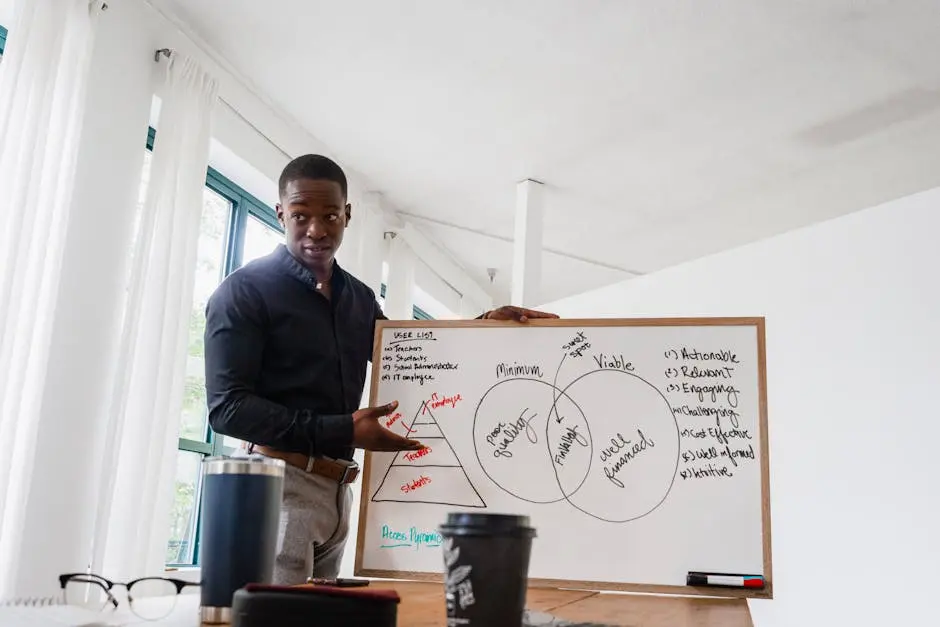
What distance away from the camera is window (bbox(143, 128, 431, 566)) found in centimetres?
403

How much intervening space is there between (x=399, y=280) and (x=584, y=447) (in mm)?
4271

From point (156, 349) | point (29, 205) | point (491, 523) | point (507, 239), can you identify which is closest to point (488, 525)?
point (491, 523)

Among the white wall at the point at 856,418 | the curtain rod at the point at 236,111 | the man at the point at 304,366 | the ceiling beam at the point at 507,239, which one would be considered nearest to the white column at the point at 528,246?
the ceiling beam at the point at 507,239

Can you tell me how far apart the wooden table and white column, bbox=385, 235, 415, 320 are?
4321 millimetres

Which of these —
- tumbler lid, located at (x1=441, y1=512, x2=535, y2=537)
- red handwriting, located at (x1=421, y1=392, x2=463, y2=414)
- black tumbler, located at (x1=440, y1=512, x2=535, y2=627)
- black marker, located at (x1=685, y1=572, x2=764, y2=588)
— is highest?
red handwriting, located at (x1=421, y1=392, x2=463, y2=414)

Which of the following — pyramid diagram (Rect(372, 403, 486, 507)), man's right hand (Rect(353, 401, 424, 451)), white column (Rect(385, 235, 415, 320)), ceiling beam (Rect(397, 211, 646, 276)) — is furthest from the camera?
ceiling beam (Rect(397, 211, 646, 276))

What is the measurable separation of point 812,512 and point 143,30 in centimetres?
341

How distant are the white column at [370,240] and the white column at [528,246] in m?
0.90

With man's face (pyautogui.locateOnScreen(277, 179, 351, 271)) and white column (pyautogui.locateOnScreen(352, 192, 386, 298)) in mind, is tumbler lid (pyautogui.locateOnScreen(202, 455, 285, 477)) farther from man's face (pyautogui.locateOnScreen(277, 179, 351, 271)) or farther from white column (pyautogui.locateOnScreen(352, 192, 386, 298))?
white column (pyautogui.locateOnScreen(352, 192, 386, 298))

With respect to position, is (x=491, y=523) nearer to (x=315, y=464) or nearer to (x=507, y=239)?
(x=315, y=464)

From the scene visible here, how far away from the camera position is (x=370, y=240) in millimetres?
5398

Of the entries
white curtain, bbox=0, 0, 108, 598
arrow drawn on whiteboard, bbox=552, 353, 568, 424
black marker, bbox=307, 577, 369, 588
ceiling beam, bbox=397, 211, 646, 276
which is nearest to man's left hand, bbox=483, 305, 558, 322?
arrow drawn on whiteboard, bbox=552, 353, 568, 424

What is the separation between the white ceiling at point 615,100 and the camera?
362 cm

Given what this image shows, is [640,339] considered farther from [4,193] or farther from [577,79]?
[577,79]
